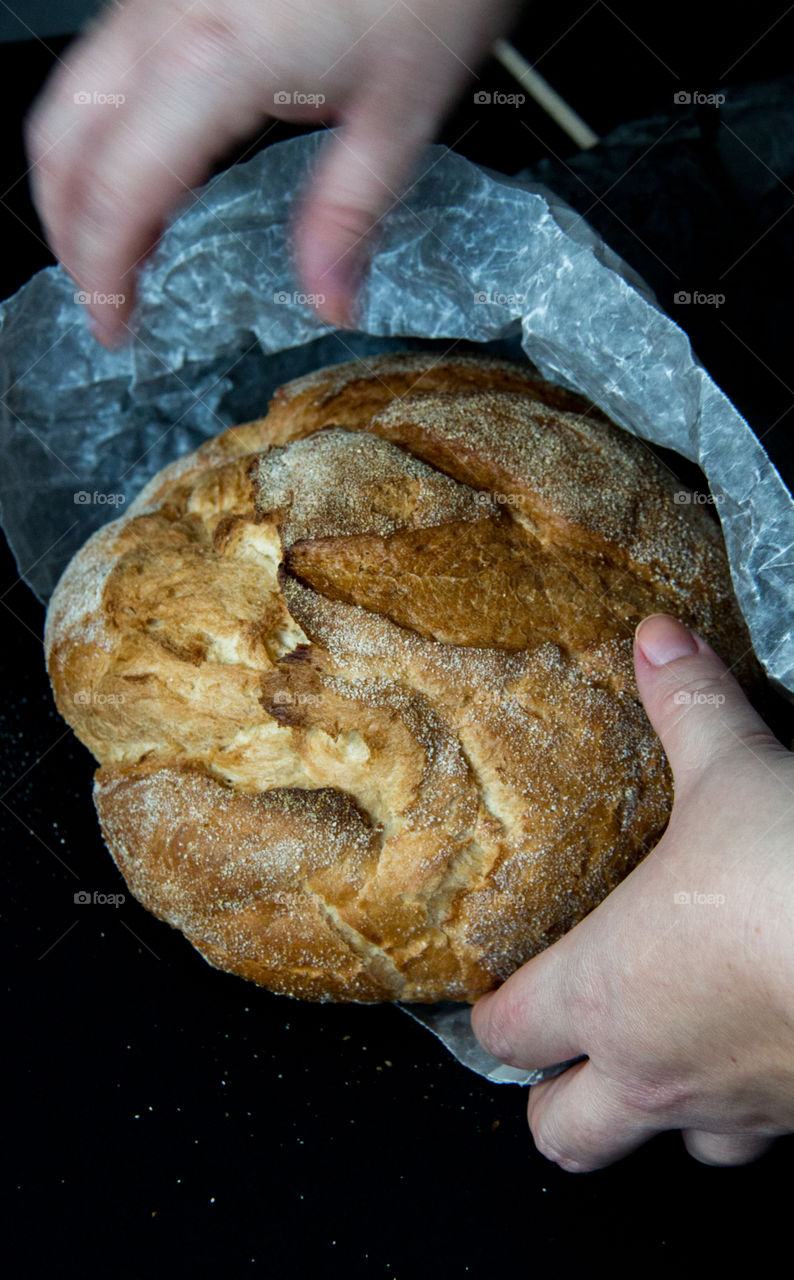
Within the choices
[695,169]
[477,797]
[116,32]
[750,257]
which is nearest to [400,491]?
[477,797]

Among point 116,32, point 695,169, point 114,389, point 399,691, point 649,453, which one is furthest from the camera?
point 695,169

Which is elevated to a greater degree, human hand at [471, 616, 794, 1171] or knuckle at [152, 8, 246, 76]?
knuckle at [152, 8, 246, 76]

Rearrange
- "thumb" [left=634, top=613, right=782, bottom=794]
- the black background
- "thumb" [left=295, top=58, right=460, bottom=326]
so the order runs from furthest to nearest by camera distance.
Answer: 1. "thumb" [left=295, top=58, right=460, bottom=326]
2. the black background
3. "thumb" [left=634, top=613, right=782, bottom=794]

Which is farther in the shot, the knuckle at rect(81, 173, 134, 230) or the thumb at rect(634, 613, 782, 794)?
the knuckle at rect(81, 173, 134, 230)

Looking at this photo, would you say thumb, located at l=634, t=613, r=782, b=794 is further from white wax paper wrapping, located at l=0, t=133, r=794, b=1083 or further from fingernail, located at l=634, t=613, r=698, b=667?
white wax paper wrapping, located at l=0, t=133, r=794, b=1083

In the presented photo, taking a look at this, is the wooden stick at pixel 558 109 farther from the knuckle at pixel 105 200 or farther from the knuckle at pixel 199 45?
the knuckle at pixel 105 200

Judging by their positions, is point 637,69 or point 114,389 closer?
point 114,389

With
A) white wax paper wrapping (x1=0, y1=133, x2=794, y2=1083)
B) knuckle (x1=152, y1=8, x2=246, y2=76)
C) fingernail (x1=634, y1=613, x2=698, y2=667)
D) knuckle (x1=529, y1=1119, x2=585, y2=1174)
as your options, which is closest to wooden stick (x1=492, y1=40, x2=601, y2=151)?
white wax paper wrapping (x1=0, y1=133, x2=794, y2=1083)

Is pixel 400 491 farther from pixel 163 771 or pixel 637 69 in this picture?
pixel 637 69
